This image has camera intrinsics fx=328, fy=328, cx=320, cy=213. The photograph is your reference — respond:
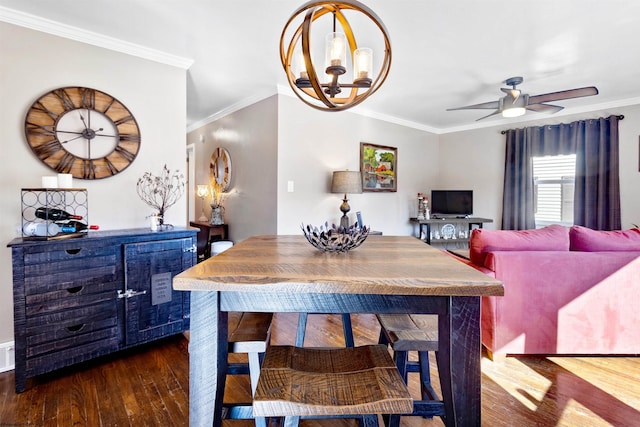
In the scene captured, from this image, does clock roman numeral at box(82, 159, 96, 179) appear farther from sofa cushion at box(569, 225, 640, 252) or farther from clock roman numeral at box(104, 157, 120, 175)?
sofa cushion at box(569, 225, 640, 252)

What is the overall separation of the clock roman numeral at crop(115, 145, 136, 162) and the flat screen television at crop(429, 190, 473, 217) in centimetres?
422

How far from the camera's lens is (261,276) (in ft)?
3.12

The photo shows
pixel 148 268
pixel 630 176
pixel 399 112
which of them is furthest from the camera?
pixel 399 112

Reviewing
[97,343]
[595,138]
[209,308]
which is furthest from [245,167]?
[595,138]

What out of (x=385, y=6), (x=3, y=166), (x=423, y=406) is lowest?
(x=423, y=406)

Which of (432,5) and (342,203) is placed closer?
(432,5)

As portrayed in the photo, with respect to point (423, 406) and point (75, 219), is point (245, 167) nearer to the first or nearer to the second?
point (75, 219)

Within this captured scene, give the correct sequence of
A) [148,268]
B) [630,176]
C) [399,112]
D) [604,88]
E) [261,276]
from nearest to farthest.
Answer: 1. [261,276]
2. [148,268]
3. [604,88]
4. [630,176]
5. [399,112]

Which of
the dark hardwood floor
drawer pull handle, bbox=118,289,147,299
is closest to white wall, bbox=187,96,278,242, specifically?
drawer pull handle, bbox=118,289,147,299

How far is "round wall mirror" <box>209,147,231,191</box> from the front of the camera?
4582 mm

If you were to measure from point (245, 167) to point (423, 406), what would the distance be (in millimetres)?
3538

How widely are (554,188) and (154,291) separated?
516 cm

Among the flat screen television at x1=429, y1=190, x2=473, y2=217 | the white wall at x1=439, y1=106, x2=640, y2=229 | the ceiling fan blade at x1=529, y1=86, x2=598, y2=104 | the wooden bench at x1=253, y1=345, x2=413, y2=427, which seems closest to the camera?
the wooden bench at x1=253, y1=345, x2=413, y2=427

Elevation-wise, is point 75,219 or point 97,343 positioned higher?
point 75,219
